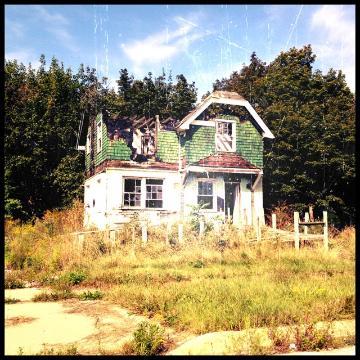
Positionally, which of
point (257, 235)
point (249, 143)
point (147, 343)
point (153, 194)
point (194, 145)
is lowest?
point (147, 343)

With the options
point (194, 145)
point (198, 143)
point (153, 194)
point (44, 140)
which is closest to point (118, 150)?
point (153, 194)

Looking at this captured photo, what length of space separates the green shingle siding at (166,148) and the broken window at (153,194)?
1327 millimetres

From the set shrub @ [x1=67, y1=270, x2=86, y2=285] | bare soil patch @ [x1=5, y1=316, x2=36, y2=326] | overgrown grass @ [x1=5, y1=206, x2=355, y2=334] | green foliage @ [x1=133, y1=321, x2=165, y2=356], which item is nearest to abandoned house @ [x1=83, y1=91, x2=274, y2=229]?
overgrown grass @ [x1=5, y1=206, x2=355, y2=334]

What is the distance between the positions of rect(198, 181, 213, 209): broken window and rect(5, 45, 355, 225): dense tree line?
3861 mm

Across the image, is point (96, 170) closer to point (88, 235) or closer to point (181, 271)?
point (88, 235)

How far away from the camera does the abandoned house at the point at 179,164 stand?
1745cm

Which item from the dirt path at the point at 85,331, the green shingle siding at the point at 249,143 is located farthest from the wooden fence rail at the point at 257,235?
the green shingle siding at the point at 249,143

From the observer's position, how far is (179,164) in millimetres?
19172

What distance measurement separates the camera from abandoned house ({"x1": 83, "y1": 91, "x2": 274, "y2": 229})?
57.3 ft

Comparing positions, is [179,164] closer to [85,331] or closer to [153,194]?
[153,194]

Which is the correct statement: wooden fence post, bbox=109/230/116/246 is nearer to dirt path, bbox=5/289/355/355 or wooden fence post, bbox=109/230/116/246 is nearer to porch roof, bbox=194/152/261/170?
dirt path, bbox=5/289/355/355

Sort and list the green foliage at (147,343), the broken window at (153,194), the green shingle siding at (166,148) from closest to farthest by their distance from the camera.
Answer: the green foliage at (147,343) < the broken window at (153,194) < the green shingle siding at (166,148)

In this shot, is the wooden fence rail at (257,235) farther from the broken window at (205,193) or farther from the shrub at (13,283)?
the broken window at (205,193)

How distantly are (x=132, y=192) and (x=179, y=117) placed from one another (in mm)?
8086
